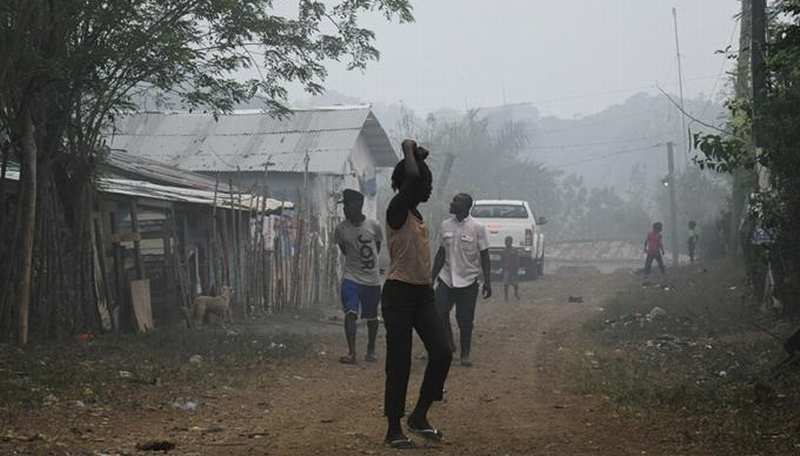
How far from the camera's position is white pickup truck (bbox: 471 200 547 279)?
27.0 meters

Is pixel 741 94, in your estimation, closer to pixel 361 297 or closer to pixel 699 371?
pixel 699 371

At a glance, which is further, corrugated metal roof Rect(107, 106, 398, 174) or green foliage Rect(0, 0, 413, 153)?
corrugated metal roof Rect(107, 106, 398, 174)

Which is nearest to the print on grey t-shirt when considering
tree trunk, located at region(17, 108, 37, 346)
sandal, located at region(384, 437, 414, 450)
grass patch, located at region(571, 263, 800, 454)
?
grass patch, located at region(571, 263, 800, 454)

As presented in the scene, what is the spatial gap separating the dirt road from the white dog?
299 centimetres

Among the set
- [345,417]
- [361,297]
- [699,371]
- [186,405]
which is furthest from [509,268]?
[345,417]

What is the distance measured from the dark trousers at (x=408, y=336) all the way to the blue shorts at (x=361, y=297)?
14.0ft

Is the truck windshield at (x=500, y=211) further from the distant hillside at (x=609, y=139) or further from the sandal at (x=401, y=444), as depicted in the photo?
the distant hillside at (x=609, y=139)

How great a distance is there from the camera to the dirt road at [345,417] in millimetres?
6223

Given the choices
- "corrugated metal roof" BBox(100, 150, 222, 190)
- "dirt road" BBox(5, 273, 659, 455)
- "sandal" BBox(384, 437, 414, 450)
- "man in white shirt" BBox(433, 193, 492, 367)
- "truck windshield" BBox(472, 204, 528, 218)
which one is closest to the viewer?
"sandal" BBox(384, 437, 414, 450)

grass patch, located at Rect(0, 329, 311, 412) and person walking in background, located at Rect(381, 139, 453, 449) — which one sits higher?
person walking in background, located at Rect(381, 139, 453, 449)

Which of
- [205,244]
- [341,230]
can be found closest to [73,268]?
[341,230]

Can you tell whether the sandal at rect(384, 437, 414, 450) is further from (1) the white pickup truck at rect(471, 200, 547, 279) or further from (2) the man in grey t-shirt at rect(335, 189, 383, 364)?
(1) the white pickup truck at rect(471, 200, 547, 279)

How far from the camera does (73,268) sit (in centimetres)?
1156

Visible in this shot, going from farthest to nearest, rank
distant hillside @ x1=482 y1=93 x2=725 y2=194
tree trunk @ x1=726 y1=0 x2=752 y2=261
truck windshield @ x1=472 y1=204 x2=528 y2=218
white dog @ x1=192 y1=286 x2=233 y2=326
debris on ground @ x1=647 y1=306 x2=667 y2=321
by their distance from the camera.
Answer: distant hillside @ x1=482 y1=93 x2=725 y2=194, truck windshield @ x1=472 y1=204 x2=528 y2=218, tree trunk @ x1=726 y1=0 x2=752 y2=261, debris on ground @ x1=647 y1=306 x2=667 y2=321, white dog @ x1=192 y1=286 x2=233 y2=326
